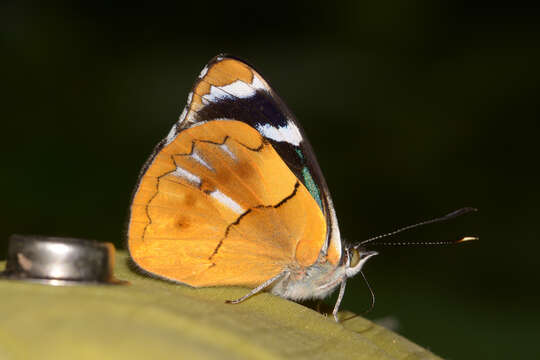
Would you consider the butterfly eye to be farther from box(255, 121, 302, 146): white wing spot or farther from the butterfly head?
box(255, 121, 302, 146): white wing spot

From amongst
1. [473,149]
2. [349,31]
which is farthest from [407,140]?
[349,31]

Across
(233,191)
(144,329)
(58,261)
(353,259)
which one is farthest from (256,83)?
(144,329)

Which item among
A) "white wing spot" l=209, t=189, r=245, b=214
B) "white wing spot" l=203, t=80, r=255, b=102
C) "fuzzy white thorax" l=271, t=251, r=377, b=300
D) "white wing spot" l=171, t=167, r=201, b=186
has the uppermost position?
"white wing spot" l=203, t=80, r=255, b=102

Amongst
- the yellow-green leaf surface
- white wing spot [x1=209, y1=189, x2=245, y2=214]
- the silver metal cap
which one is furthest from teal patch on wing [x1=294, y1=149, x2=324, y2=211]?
the silver metal cap

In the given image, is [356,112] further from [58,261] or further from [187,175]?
[58,261]

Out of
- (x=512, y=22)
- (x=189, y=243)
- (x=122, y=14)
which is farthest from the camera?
(x=122, y=14)

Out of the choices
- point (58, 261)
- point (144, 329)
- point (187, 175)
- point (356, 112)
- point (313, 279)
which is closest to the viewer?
point (144, 329)

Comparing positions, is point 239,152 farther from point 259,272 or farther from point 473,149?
point 473,149
